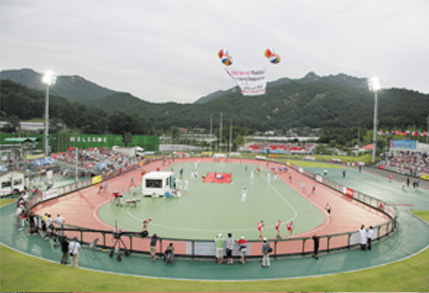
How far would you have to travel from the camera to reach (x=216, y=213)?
851 inches

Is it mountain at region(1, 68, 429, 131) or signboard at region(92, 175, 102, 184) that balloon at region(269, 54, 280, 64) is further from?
mountain at region(1, 68, 429, 131)

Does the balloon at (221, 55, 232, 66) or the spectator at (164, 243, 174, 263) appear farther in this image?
the balloon at (221, 55, 232, 66)

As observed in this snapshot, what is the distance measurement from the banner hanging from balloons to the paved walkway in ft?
43.7

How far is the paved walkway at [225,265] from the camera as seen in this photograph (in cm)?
1159

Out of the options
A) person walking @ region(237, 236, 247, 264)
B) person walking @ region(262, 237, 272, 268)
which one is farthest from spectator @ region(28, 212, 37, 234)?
person walking @ region(262, 237, 272, 268)

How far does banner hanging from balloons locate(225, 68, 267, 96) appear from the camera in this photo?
2258 cm

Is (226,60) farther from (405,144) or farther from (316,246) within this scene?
(405,144)

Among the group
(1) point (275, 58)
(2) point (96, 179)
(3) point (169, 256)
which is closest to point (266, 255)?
(3) point (169, 256)

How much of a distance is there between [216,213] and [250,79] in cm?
1061

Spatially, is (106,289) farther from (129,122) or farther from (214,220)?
(129,122)

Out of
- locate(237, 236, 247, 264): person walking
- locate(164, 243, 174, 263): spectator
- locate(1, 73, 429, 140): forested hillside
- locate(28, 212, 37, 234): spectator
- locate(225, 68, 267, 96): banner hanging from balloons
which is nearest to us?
locate(164, 243, 174, 263): spectator

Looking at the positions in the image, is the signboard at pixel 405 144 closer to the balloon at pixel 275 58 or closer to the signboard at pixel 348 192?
the signboard at pixel 348 192

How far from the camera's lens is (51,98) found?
106562 mm

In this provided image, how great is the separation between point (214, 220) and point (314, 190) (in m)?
16.3
